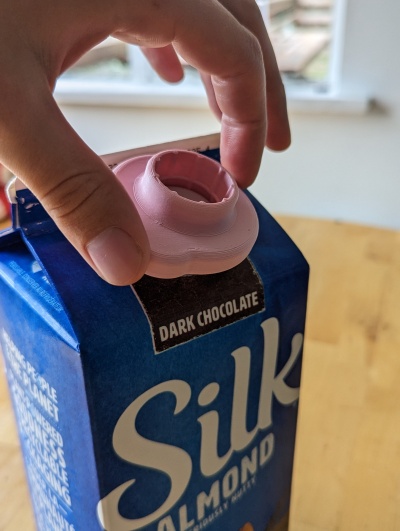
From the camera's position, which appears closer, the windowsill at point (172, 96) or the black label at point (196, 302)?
the black label at point (196, 302)

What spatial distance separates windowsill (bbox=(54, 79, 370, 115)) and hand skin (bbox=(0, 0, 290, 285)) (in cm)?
119

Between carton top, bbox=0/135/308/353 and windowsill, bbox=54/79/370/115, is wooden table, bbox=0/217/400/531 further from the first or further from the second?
windowsill, bbox=54/79/370/115

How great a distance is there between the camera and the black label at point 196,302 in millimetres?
391

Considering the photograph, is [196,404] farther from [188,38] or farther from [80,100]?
[80,100]

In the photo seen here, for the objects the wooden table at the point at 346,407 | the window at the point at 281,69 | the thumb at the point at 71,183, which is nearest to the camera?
the thumb at the point at 71,183

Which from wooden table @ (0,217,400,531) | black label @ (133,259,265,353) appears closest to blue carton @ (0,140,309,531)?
black label @ (133,259,265,353)

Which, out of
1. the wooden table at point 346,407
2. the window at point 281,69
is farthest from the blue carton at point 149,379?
the window at point 281,69

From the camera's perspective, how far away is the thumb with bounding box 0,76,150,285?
0.29 metres

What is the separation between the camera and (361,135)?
159cm

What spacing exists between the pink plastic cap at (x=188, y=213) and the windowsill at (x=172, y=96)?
1.20m

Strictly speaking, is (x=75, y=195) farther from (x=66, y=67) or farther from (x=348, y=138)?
(x=348, y=138)

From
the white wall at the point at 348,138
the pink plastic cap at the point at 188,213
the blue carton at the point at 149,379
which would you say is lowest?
the white wall at the point at 348,138

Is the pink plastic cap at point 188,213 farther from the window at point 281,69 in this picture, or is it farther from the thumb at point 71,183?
the window at point 281,69

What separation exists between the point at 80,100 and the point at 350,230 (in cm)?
110
